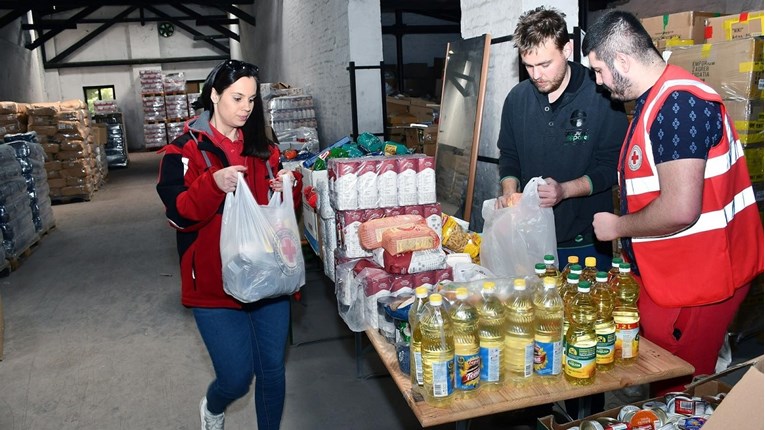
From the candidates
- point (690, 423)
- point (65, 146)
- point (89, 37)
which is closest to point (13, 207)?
point (65, 146)

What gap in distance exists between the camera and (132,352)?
441cm

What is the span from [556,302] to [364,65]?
656 cm

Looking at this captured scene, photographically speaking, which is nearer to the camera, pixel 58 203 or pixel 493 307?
pixel 493 307

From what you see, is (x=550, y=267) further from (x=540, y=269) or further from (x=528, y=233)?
(x=528, y=233)

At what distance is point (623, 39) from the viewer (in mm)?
1859

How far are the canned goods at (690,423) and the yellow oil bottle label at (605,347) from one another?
0.24m

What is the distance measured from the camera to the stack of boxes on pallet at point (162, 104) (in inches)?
721

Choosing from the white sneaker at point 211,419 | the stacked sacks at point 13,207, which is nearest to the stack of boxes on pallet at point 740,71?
the white sneaker at point 211,419

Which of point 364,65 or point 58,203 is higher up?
point 364,65

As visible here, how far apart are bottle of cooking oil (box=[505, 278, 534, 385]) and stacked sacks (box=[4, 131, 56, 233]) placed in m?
6.91

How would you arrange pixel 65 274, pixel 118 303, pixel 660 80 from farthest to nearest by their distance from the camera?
pixel 65 274, pixel 118 303, pixel 660 80

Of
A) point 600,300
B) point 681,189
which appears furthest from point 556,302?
point 681,189

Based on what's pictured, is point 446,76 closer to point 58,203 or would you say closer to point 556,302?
point 556,302

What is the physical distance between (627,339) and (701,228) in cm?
40
